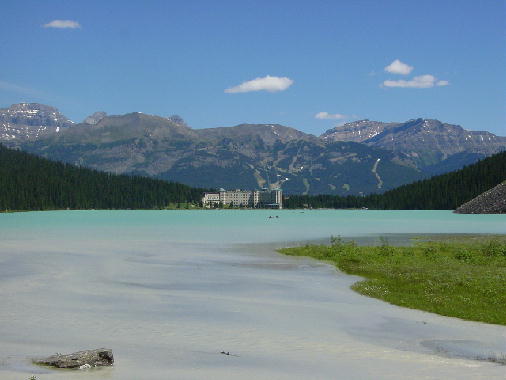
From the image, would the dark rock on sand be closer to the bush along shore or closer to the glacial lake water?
the glacial lake water

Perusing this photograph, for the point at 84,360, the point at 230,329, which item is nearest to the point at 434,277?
the point at 230,329

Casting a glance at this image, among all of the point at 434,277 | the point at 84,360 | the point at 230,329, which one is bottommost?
the point at 230,329

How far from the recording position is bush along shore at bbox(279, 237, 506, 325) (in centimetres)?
3140

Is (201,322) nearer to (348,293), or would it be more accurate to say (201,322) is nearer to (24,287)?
(348,293)

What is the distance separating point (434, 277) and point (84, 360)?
26.4 metres

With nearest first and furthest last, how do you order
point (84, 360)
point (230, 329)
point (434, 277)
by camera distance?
1. point (84, 360)
2. point (230, 329)
3. point (434, 277)

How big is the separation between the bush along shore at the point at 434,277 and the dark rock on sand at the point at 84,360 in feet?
56.8

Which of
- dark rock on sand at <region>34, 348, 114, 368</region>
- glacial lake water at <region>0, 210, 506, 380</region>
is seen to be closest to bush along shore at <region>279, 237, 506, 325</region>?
glacial lake water at <region>0, 210, 506, 380</region>

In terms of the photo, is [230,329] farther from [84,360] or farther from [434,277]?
[434,277]

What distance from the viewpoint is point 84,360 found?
2036 cm

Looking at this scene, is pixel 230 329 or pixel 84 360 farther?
pixel 230 329

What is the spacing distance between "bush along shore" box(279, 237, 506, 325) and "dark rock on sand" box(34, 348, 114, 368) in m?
17.3

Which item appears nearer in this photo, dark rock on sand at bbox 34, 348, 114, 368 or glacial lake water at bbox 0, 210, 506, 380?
dark rock on sand at bbox 34, 348, 114, 368

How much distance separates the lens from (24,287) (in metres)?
40.8
